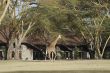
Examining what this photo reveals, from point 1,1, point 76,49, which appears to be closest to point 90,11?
point 76,49

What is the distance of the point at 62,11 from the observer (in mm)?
60188

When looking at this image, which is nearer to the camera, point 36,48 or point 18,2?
point 18,2

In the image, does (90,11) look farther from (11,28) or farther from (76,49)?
(76,49)

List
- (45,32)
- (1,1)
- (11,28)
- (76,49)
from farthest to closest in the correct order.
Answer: (76,49)
(45,32)
(11,28)
(1,1)

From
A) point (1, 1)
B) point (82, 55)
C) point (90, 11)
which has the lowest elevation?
point (82, 55)

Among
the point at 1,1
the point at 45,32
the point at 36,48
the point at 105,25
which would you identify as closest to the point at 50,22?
the point at 45,32

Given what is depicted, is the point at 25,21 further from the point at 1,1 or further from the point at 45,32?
the point at 1,1

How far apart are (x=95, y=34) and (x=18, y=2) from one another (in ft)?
44.5

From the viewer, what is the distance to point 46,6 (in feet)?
197

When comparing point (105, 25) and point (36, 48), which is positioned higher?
point (105, 25)

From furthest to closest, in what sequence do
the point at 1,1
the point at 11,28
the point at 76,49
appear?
1. the point at 76,49
2. the point at 11,28
3. the point at 1,1

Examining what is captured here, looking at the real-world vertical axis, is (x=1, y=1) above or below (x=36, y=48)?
above

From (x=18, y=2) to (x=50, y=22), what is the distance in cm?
763

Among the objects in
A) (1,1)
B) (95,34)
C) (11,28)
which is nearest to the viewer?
(1,1)
